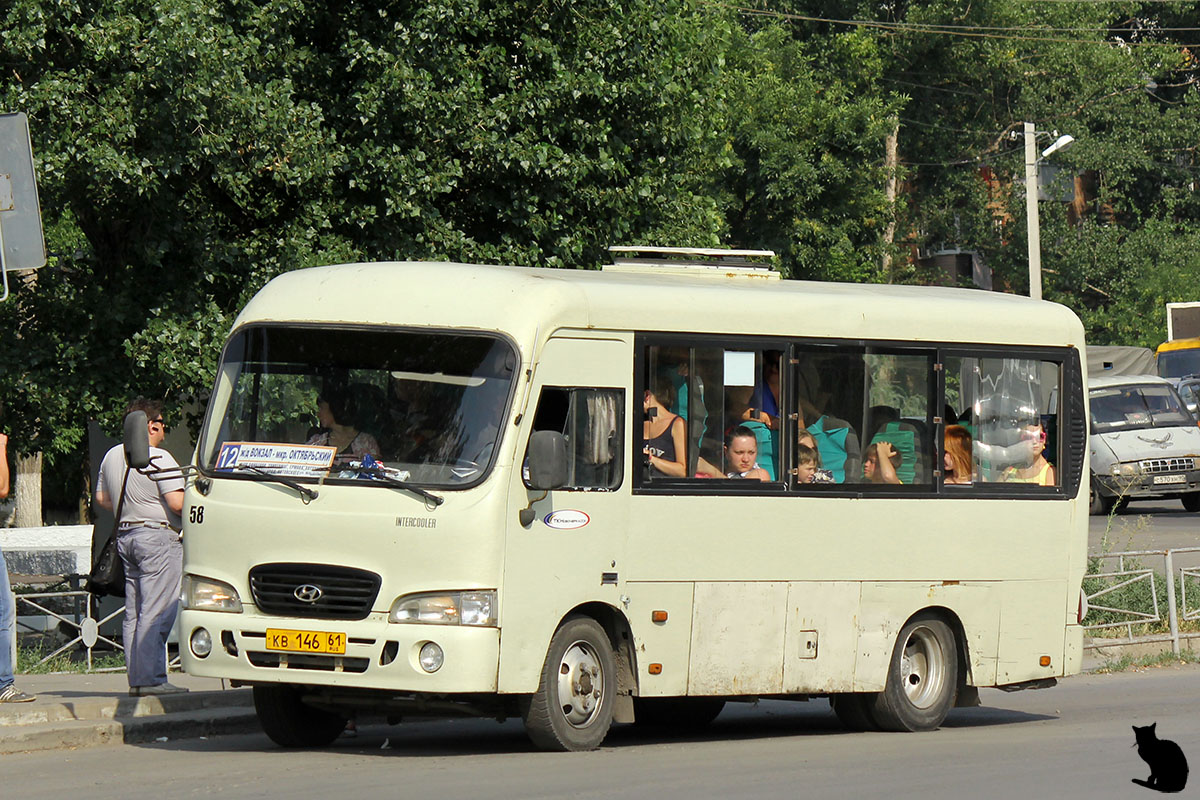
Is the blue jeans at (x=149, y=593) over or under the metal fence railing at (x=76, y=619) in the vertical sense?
over

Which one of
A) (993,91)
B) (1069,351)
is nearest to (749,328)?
(1069,351)

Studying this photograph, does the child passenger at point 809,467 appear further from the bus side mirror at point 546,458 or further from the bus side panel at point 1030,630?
the bus side mirror at point 546,458

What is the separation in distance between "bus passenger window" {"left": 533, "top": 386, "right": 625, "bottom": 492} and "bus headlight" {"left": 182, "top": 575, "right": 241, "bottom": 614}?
70.9 inches

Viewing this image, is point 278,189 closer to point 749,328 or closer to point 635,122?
point 635,122

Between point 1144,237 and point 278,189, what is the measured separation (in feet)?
145

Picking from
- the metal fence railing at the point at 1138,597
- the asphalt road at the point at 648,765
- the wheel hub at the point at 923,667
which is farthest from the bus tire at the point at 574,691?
the metal fence railing at the point at 1138,597

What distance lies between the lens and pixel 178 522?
12.1m

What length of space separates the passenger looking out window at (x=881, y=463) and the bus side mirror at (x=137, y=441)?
13.9 ft

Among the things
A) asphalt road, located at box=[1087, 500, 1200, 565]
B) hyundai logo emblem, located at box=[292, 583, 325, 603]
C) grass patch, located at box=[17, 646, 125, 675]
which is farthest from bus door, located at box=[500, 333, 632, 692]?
asphalt road, located at box=[1087, 500, 1200, 565]

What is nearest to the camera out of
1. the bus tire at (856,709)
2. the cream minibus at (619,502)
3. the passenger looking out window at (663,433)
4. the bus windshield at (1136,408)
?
the cream minibus at (619,502)

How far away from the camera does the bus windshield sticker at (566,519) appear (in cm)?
1027

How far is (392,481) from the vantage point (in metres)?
10.0

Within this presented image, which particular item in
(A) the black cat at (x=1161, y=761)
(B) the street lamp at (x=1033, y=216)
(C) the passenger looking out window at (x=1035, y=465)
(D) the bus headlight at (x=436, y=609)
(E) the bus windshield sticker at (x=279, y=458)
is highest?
(B) the street lamp at (x=1033, y=216)

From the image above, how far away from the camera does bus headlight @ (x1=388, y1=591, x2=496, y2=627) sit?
9.83 m
